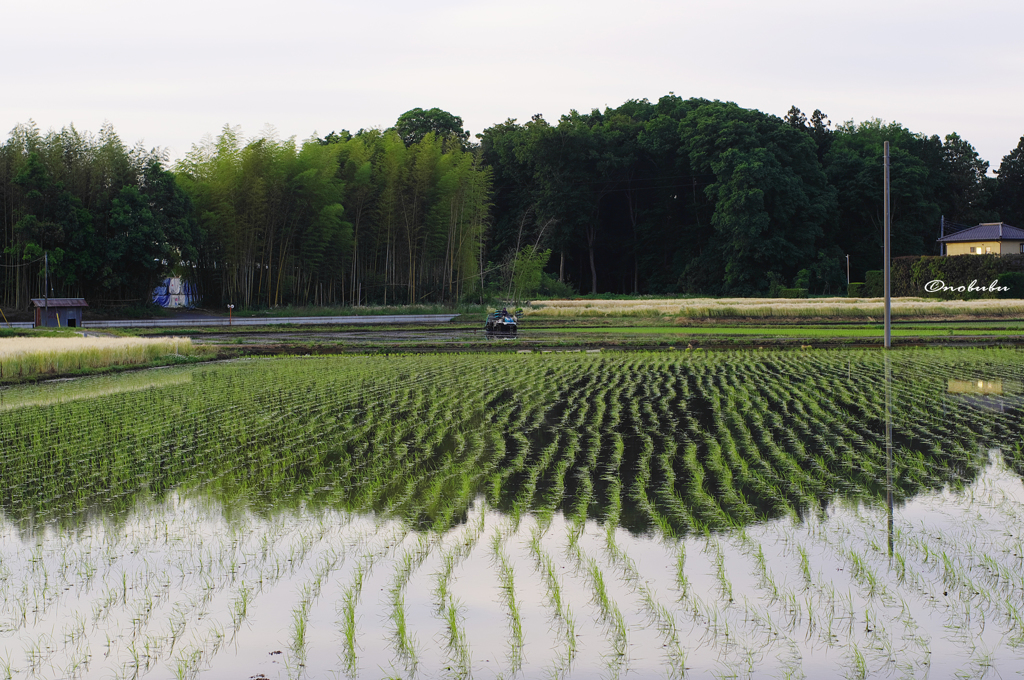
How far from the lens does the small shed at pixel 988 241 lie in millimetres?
48953

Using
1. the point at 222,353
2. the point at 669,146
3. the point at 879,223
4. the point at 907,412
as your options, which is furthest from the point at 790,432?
the point at 879,223

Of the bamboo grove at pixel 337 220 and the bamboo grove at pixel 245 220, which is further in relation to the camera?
the bamboo grove at pixel 337 220

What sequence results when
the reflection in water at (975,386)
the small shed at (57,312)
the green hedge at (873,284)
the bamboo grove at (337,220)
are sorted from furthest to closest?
the green hedge at (873,284) → the bamboo grove at (337,220) → the small shed at (57,312) → the reflection in water at (975,386)

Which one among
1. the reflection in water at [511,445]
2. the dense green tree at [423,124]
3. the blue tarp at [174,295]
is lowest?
the reflection in water at [511,445]

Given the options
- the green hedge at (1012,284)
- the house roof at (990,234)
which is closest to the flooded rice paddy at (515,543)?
the green hedge at (1012,284)

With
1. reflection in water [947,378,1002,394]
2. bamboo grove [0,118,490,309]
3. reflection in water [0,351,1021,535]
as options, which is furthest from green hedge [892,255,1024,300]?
reflection in water [947,378,1002,394]

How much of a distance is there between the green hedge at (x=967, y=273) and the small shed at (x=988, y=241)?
8.73 m

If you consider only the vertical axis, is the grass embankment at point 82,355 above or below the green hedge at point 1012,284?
below

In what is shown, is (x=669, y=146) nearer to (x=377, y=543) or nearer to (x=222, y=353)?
(x=222, y=353)

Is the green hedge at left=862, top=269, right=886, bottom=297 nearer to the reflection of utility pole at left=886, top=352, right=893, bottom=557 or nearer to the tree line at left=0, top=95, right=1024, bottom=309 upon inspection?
the tree line at left=0, top=95, right=1024, bottom=309

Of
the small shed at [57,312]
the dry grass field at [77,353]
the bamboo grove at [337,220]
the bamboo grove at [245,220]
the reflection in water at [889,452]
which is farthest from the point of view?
the bamboo grove at [337,220]

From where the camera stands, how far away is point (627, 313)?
33719mm

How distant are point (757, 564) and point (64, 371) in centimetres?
1378

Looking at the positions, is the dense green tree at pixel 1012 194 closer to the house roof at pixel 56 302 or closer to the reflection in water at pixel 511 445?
the reflection in water at pixel 511 445
